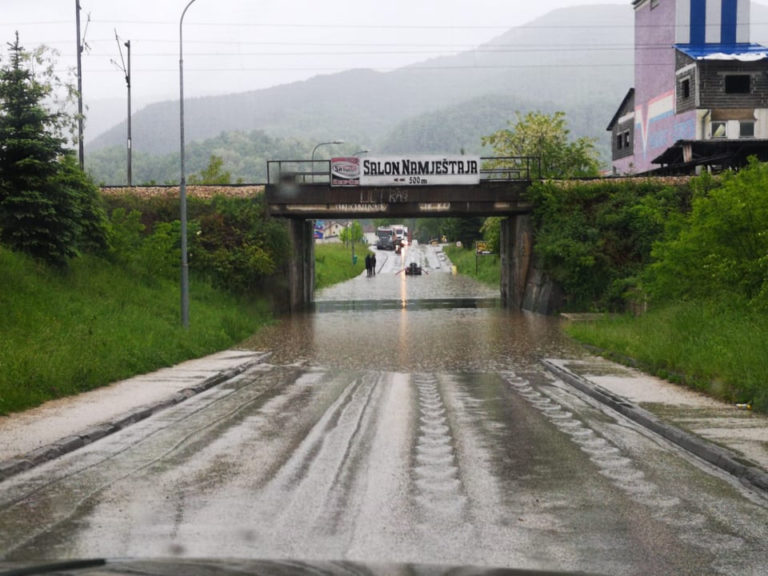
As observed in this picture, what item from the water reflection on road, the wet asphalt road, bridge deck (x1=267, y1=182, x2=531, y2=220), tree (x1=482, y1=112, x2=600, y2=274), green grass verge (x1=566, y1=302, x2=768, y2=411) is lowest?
the water reflection on road

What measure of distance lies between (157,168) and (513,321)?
16351cm

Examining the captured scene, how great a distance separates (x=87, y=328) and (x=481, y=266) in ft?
205

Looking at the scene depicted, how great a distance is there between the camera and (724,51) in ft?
163

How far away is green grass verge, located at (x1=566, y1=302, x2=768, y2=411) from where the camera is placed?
12938 mm

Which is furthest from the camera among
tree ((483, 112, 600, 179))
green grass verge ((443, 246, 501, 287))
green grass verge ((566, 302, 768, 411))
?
green grass verge ((443, 246, 501, 287))

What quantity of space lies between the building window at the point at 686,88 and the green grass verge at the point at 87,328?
32028mm

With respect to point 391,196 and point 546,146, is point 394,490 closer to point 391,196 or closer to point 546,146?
point 391,196

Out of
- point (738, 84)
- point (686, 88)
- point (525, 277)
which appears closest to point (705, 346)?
point (525, 277)

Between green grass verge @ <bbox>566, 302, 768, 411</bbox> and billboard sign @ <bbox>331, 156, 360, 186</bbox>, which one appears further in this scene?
billboard sign @ <bbox>331, 156, 360, 186</bbox>

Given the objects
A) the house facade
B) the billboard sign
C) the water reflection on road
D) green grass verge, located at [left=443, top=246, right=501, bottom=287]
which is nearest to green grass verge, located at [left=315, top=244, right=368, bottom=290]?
green grass verge, located at [left=443, top=246, right=501, bottom=287]

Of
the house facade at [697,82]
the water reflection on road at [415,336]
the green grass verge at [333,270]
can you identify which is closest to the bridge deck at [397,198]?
the water reflection on road at [415,336]

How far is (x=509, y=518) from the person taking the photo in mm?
6730

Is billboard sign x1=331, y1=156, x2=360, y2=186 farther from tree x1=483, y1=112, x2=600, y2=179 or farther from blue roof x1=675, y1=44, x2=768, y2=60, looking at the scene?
tree x1=483, y1=112, x2=600, y2=179

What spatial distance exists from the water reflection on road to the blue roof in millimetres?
18712
